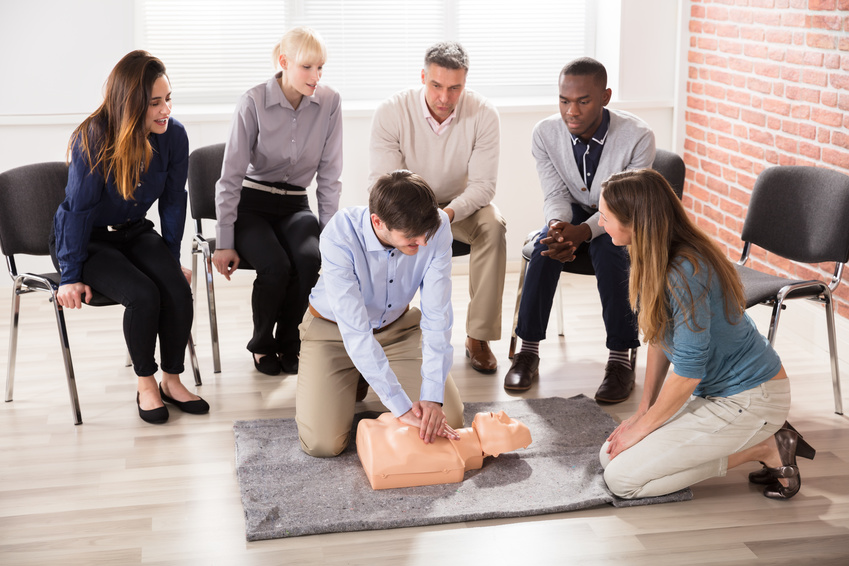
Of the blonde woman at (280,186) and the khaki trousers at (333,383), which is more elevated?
the blonde woman at (280,186)

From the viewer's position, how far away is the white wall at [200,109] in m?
4.03

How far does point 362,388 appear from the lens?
9.80 feet

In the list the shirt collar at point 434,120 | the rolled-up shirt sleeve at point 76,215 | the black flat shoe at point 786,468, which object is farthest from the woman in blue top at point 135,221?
the black flat shoe at point 786,468

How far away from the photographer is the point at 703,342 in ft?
7.22

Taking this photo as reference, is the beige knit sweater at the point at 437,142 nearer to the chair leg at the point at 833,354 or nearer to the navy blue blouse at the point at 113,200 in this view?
the navy blue blouse at the point at 113,200

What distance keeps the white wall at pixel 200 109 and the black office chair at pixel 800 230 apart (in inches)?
57.0

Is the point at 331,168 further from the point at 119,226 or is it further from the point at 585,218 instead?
Result: the point at 585,218

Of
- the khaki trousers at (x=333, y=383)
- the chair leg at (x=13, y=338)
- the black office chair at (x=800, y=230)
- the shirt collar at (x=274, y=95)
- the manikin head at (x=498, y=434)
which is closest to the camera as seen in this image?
the manikin head at (x=498, y=434)

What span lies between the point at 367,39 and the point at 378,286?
2.28 meters

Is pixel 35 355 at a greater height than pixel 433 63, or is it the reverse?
pixel 433 63

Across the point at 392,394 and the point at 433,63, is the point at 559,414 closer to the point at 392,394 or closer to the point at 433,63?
the point at 392,394

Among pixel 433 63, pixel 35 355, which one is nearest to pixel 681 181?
pixel 433 63

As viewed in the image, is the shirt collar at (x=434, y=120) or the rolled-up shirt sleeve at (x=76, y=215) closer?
the rolled-up shirt sleeve at (x=76, y=215)

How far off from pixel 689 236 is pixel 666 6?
8.39ft
